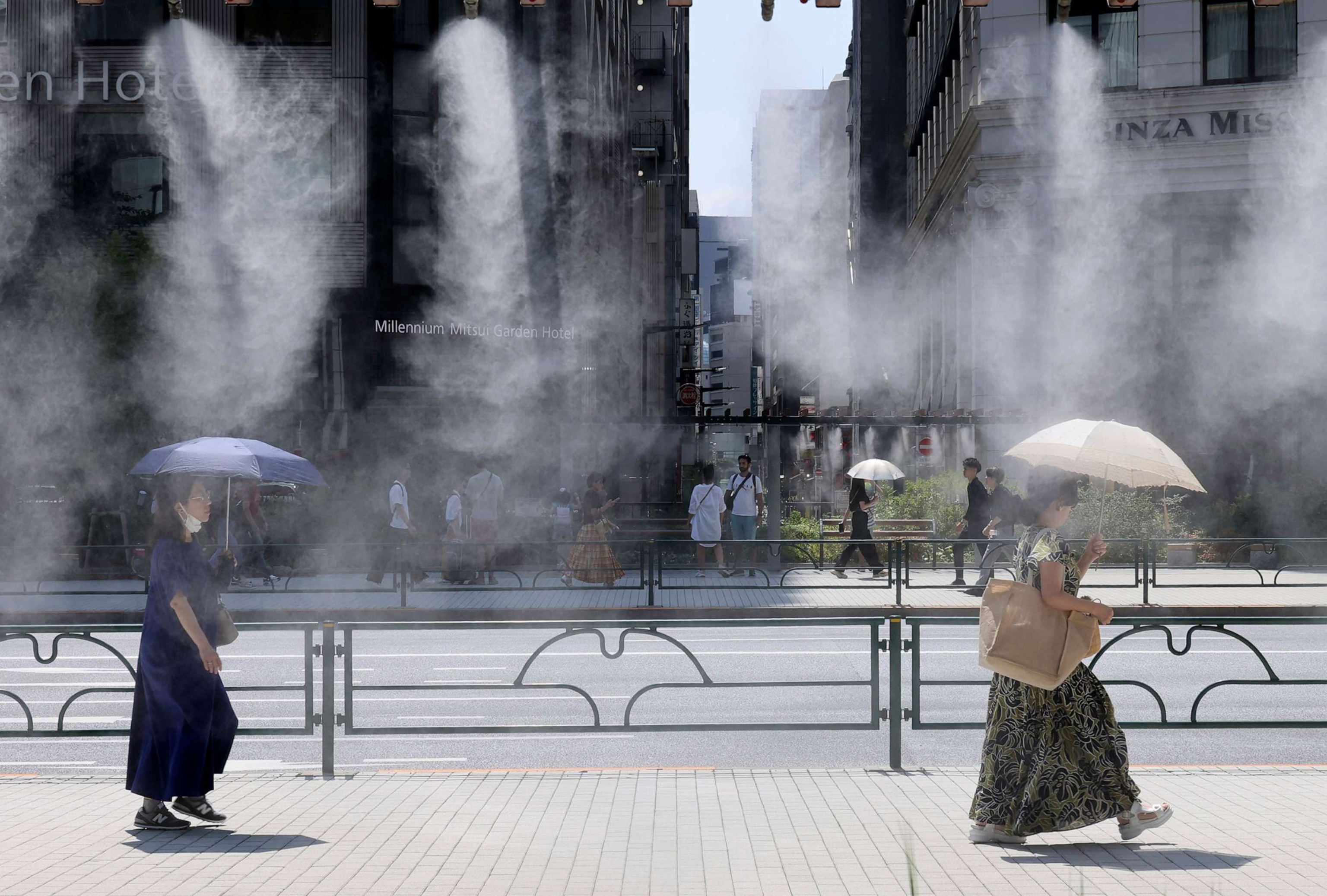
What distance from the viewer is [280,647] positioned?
13.0 m

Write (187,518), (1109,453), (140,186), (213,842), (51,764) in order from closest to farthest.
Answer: (213,842) → (187,518) → (1109,453) → (51,764) → (140,186)

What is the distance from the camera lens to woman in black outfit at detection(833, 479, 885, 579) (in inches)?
715

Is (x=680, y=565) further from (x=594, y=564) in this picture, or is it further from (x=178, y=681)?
(x=178, y=681)

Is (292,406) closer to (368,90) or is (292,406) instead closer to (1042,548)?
(368,90)

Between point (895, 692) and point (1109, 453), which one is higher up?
point (1109, 453)

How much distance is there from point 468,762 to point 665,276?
64.8 meters

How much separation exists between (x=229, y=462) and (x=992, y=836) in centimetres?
986

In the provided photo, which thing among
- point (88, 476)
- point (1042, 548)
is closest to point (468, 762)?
point (1042, 548)

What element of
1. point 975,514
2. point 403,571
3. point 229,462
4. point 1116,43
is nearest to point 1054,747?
point 229,462

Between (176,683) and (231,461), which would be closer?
(176,683)

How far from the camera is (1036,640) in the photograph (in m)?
5.42

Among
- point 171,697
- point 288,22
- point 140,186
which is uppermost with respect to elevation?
point 288,22

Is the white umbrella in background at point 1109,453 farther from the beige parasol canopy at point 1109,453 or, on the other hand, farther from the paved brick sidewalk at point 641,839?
the paved brick sidewalk at point 641,839

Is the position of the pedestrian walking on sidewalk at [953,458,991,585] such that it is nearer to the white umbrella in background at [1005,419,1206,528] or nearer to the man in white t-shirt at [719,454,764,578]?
the man in white t-shirt at [719,454,764,578]
